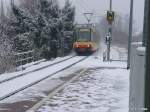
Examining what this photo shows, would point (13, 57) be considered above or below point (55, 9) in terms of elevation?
below

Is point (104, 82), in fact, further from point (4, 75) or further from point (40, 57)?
point (40, 57)

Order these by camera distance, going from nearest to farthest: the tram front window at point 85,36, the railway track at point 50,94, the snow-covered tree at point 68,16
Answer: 1. the railway track at point 50,94
2. the snow-covered tree at point 68,16
3. the tram front window at point 85,36

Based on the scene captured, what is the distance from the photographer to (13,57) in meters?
26.0

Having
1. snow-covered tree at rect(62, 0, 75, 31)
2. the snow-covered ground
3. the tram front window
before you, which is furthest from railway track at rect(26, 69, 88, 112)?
the tram front window

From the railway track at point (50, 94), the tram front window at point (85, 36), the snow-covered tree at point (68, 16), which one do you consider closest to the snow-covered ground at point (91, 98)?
the railway track at point (50, 94)

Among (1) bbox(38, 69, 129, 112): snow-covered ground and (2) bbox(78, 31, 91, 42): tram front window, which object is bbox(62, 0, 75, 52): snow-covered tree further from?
(1) bbox(38, 69, 129, 112): snow-covered ground

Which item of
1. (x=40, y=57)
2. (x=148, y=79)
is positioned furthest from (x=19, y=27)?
(x=148, y=79)

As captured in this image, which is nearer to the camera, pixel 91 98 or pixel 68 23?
pixel 91 98

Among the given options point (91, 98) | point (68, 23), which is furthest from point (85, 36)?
point (91, 98)

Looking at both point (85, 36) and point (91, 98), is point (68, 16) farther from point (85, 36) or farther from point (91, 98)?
point (91, 98)

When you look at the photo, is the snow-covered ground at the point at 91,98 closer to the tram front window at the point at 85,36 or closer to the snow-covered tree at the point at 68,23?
the snow-covered tree at the point at 68,23

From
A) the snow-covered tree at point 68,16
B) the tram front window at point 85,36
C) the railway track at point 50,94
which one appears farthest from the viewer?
the tram front window at point 85,36

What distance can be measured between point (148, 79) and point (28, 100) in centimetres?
1009

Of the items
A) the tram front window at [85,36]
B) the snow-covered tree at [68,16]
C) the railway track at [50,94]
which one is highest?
the snow-covered tree at [68,16]
